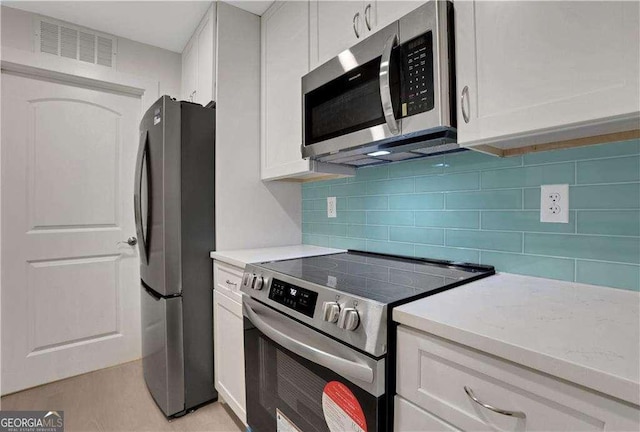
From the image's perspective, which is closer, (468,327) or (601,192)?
(468,327)

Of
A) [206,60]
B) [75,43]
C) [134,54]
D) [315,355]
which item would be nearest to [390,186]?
[315,355]

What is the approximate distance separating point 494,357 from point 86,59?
2876 millimetres

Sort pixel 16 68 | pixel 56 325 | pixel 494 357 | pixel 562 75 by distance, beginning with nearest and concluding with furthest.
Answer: pixel 494 357, pixel 562 75, pixel 16 68, pixel 56 325

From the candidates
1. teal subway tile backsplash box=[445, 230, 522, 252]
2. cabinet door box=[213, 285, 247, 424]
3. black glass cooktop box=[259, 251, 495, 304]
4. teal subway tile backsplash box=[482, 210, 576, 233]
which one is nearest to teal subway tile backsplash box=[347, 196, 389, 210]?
black glass cooktop box=[259, 251, 495, 304]

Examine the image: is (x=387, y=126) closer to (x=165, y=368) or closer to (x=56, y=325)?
(x=165, y=368)

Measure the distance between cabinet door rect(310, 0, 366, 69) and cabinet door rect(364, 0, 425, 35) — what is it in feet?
0.13

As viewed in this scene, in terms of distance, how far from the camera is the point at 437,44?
0.98 metres

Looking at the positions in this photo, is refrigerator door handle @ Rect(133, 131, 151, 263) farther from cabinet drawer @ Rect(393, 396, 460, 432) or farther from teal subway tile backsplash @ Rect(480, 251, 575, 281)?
teal subway tile backsplash @ Rect(480, 251, 575, 281)

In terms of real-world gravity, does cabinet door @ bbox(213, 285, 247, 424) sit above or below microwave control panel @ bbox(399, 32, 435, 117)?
below

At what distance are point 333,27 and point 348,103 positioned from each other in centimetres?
42

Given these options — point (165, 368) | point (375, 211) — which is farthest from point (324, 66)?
point (165, 368)

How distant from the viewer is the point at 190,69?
2.35 m

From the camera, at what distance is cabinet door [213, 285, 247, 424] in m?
1.55

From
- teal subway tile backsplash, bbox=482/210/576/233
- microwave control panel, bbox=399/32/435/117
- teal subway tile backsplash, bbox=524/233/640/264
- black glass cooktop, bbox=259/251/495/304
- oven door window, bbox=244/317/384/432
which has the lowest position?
oven door window, bbox=244/317/384/432
